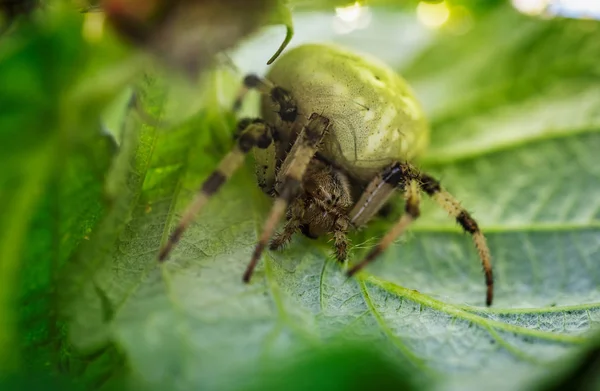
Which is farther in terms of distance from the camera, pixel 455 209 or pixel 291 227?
pixel 455 209

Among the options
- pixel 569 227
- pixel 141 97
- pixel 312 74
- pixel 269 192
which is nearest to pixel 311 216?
pixel 269 192

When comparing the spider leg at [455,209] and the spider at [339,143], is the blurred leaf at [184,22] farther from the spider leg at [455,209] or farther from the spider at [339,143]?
the spider leg at [455,209]

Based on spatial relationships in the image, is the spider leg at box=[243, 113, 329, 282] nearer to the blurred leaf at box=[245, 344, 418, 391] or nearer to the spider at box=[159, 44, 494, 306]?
the spider at box=[159, 44, 494, 306]

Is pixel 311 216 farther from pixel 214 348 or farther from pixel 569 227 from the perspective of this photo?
pixel 569 227

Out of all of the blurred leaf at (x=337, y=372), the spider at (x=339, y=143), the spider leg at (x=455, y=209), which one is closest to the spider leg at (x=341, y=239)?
the spider at (x=339, y=143)

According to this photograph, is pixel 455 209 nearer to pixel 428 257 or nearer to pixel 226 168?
pixel 428 257

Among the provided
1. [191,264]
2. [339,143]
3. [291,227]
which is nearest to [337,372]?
[191,264]
